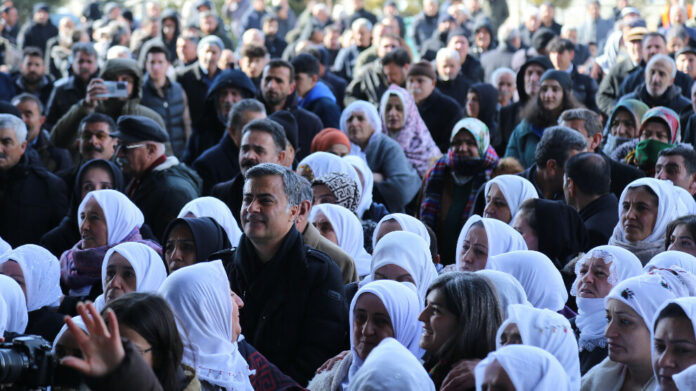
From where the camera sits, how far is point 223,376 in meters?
4.23

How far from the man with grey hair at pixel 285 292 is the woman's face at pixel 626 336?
1.25 meters

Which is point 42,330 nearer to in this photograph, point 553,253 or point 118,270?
point 118,270

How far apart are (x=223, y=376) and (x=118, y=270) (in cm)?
149

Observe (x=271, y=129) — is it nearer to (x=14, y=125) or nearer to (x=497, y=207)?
(x=497, y=207)

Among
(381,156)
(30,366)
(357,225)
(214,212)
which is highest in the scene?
(30,366)

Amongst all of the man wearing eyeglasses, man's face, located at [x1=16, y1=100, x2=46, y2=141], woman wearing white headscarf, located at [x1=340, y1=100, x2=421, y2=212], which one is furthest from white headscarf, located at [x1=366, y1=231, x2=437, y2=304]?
man's face, located at [x1=16, y1=100, x2=46, y2=141]

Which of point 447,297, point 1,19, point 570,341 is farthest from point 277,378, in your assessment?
point 1,19

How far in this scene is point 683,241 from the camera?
19.6ft

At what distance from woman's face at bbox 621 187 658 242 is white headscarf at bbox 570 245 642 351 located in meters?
1.01

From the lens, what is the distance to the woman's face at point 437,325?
13.9 ft

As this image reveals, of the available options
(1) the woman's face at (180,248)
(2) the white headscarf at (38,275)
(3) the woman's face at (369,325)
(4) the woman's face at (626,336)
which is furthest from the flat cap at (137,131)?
(4) the woman's face at (626,336)

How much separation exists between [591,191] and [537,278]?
80.3 inches

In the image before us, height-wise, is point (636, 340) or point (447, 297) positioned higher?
point (447, 297)

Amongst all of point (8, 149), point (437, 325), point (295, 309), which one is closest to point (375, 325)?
point (437, 325)
